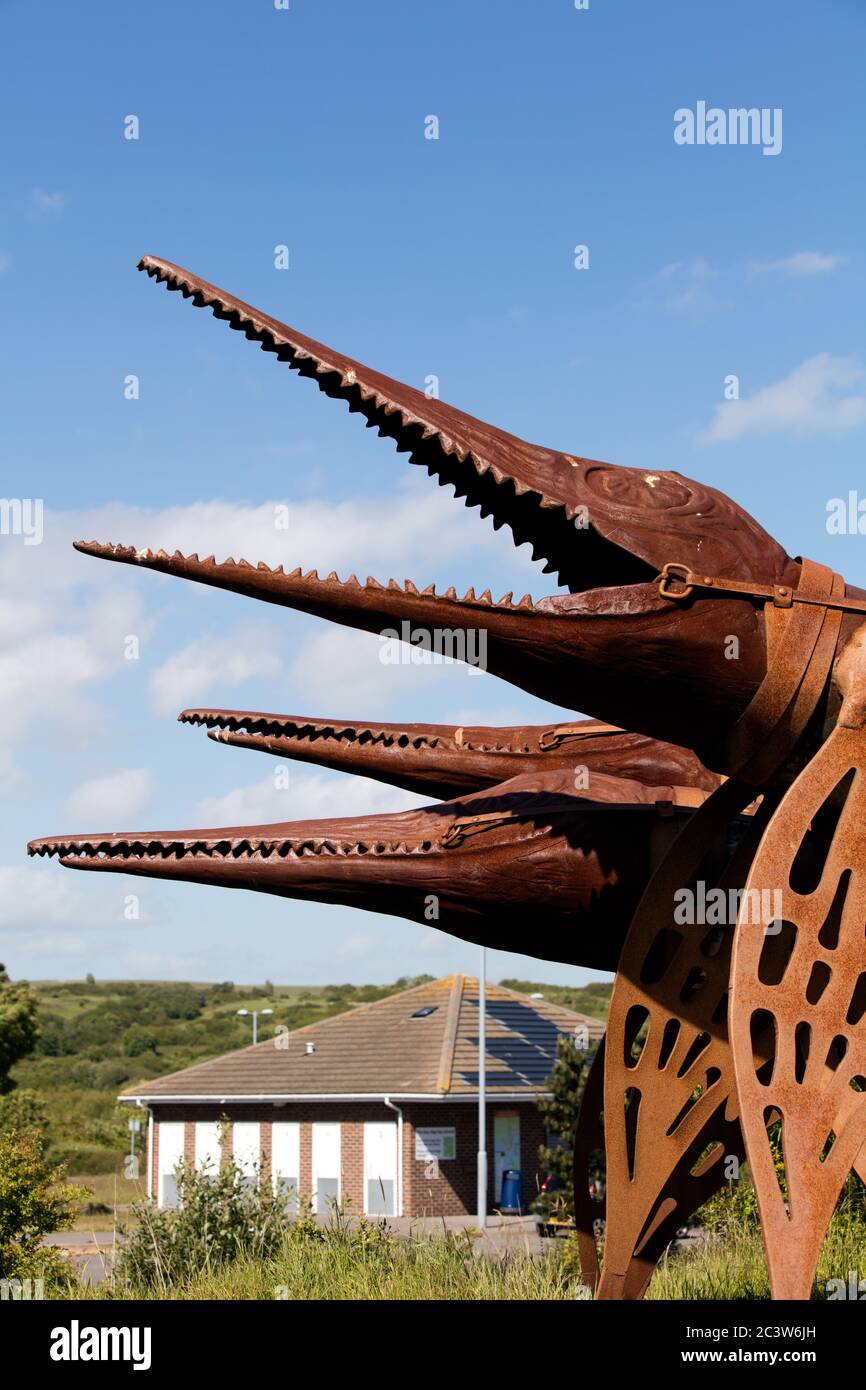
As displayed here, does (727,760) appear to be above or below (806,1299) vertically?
above

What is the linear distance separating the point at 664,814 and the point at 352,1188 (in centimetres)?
2306

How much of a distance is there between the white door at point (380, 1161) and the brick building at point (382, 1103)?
0.03m

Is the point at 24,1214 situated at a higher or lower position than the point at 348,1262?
lower

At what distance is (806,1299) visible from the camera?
5.18 metres

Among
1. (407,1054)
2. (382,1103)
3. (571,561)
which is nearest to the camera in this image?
(571,561)

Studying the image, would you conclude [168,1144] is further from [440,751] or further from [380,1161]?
[440,751]

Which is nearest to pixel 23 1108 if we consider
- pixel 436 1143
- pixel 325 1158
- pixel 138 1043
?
pixel 325 1158

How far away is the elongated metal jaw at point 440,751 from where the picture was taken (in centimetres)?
793

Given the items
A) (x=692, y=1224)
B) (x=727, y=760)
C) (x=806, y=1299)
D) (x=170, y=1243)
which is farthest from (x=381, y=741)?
(x=692, y=1224)

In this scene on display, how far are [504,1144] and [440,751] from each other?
74.0 ft

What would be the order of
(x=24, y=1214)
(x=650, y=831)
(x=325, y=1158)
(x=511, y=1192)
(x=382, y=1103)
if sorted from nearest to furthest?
(x=650, y=831) → (x=24, y=1214) → (x=511, y=1192) → (x=382, y=1103) → (x=325, y=1158)

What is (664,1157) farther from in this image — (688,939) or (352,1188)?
(352,1188)

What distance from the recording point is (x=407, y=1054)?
2922 centimetres

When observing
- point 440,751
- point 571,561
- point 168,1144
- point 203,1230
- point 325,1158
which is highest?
point 571,561
